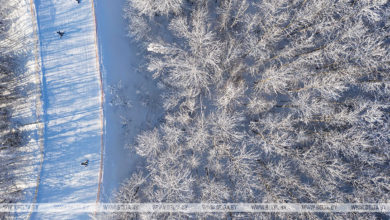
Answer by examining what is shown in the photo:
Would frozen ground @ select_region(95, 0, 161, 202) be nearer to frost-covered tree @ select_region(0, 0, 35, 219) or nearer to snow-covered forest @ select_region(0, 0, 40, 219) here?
snow-covered forest @ select_region(0, 0, 40, 219)

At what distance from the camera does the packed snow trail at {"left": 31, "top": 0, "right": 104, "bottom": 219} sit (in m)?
20.7

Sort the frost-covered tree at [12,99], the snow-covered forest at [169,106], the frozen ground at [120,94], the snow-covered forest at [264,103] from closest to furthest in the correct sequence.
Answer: the snow-covered forest at [264,103] < the snow-covered forest at [169,106] < the frost-covered tree at [12,99] < the frozen ground at [120,94]

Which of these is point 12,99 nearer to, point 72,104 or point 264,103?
point 72,104

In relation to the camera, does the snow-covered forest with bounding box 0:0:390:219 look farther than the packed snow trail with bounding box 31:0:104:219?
No

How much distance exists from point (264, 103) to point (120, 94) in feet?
40.1

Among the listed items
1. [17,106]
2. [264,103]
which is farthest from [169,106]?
[17,106]

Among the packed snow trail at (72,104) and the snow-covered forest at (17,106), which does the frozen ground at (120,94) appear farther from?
the snow-covered forest at (17,106)

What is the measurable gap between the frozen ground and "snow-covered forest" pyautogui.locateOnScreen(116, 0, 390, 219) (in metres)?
A: 0.92

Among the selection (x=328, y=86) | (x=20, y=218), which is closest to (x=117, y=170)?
(x=20, y=218)

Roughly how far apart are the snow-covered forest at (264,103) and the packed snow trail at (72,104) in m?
3.61

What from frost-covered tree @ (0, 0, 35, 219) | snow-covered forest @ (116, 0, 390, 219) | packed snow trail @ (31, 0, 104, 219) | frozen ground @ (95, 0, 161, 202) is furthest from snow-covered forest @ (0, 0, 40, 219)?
snow-covered forest @ (116, 0, 390, 219)

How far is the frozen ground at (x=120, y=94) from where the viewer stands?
68.1ft

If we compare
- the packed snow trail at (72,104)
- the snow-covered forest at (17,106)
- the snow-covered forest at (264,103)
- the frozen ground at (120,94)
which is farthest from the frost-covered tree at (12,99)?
the snow-covered forest at (264,103)

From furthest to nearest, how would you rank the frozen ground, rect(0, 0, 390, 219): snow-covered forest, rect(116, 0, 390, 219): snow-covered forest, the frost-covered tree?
1. the frozen ground
2. the frost-covered tree
3. rect(0, 0, 390, 219): snow-covered forest
4. rect(116, 0, 390, 219): snow-covered forest
